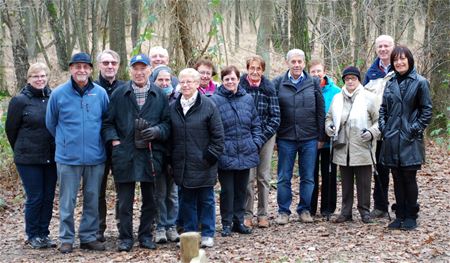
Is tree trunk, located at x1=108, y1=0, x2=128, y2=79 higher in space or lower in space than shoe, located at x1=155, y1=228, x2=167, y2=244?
higher

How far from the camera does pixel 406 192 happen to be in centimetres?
702

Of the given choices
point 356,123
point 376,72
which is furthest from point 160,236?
point 376,72

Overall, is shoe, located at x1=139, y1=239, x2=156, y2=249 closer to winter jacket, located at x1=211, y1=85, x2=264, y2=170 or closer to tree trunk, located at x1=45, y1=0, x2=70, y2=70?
winter jacket, located at x1=211, y1=85, x2=264, y2=170

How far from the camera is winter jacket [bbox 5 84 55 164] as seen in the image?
6816 mm

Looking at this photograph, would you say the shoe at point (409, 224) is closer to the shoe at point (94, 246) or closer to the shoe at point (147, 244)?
the shoe at point (147, 244)

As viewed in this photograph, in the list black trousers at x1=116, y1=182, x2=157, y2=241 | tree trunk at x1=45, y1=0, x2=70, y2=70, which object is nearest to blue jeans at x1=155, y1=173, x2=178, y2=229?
black trousers at x1=116, y1=182, x2=157, y2=241

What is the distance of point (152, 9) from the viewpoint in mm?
10922

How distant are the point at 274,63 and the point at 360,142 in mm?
13010

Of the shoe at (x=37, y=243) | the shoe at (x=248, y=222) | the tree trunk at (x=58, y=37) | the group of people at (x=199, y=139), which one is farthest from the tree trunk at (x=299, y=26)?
the tree trunk at (x=58, y=37)

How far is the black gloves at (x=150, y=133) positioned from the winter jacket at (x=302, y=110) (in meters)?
1.90

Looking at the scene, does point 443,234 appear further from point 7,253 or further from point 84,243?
point 7,253

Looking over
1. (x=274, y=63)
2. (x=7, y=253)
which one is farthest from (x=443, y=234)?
(x=274, y=63)

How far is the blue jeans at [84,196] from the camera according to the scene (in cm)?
659

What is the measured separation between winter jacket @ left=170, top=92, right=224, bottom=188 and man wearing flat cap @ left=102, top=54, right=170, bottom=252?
0.50 ft
